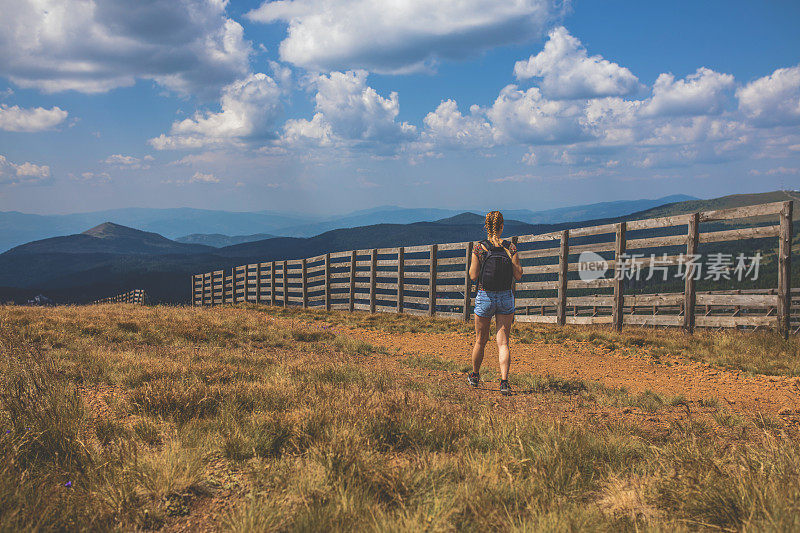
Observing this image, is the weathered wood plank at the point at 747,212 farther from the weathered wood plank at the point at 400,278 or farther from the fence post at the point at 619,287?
the weathered wood plank at the point at 400,278

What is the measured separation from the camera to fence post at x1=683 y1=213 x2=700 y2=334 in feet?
35.1

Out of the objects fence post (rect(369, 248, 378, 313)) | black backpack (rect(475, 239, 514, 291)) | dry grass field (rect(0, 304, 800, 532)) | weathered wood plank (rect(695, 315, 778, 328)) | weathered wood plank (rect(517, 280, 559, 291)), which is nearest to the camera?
dry grass field (rect(0, 304, 800, 532))

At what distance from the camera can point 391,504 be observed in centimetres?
273

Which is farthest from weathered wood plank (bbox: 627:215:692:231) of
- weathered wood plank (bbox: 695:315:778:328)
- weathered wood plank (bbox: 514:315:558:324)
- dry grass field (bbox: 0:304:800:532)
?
dry grass field (bbox: 0:304:800:532)

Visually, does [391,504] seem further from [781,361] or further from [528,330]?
[528,330]

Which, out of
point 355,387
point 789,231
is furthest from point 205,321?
point 789,231

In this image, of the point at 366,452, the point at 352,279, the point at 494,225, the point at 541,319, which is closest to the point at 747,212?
the point at 541,319

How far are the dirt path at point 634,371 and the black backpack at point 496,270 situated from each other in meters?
2.44

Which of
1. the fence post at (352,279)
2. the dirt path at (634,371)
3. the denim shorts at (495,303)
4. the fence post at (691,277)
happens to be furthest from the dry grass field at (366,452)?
the fence post at (352,279)

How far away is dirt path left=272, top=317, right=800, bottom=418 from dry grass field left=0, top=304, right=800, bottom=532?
4.4 inches

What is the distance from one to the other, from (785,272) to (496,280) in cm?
748

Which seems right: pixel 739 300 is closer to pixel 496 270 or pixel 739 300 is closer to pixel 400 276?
pixel 496 270

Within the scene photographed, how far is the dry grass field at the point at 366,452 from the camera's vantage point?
2496 millimetres

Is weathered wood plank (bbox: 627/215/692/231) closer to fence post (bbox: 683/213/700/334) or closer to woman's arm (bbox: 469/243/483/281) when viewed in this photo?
fence post (bbox: 683/213/700/334)
